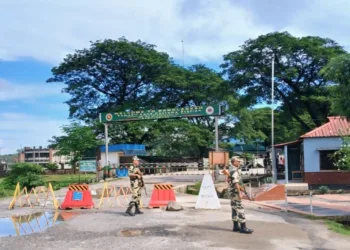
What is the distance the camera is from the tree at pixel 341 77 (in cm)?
1188

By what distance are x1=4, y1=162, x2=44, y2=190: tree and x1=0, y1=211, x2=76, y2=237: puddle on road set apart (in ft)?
43.5

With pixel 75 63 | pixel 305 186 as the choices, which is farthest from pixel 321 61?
pixel 75 63

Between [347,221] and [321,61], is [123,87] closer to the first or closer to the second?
[321,61]

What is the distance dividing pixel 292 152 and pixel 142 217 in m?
19.3

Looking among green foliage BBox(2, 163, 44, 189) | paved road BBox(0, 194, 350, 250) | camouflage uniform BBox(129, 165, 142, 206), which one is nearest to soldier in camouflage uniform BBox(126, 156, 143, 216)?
camouflage uniform BBox(129, 165, 142, 206)

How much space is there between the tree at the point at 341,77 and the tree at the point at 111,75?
121ft

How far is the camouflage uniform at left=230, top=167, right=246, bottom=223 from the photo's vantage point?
10.2m

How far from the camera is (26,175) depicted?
27.1 metres

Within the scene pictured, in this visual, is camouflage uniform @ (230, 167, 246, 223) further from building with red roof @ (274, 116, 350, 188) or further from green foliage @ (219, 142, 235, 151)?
green foliage @ (219, 142, 235, 151)

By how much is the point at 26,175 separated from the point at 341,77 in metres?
20.8

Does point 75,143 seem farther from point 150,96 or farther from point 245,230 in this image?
point 245,230

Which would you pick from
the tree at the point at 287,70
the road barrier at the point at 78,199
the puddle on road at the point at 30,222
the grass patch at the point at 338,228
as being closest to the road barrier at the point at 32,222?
the puddle on road at the point at 30,222

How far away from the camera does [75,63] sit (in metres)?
50.2

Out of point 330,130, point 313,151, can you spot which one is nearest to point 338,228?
point 313,151
